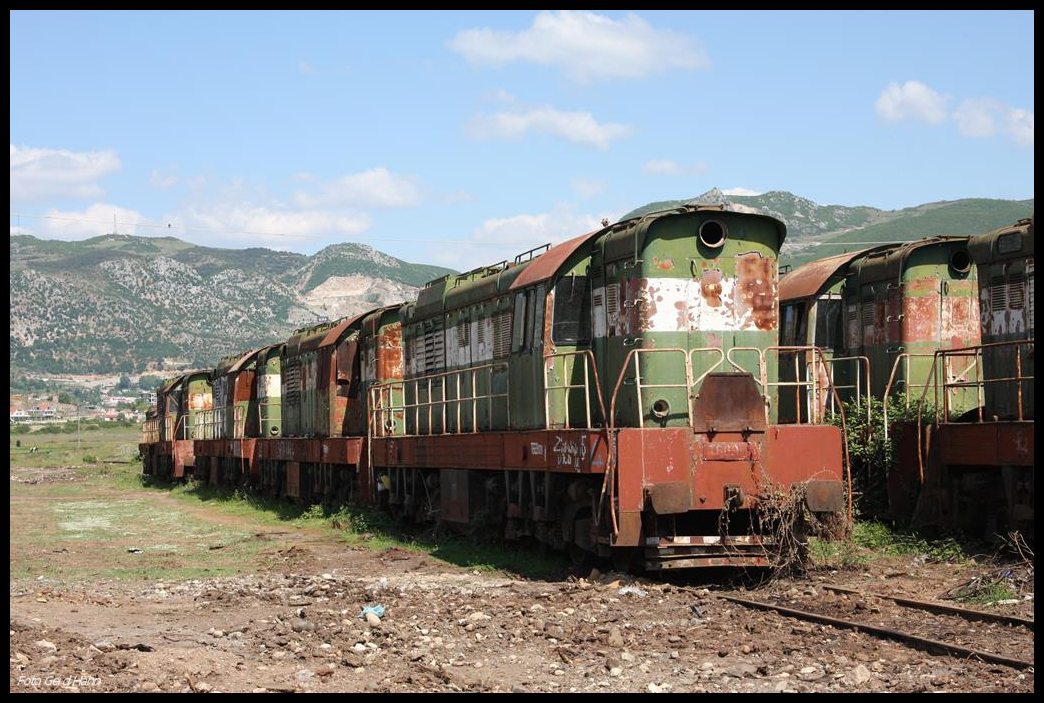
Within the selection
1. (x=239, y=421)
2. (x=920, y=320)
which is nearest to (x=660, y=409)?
(x=920, y=320)

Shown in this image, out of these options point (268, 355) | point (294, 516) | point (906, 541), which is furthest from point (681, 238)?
point (268, 355)

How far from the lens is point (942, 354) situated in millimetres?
15055

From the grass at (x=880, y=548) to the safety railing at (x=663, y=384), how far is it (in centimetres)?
226

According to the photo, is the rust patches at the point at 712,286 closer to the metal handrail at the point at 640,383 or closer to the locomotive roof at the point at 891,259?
the metal handrail at the point at 640,383

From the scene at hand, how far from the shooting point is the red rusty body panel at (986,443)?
13.6m

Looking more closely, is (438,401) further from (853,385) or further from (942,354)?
(942,354)

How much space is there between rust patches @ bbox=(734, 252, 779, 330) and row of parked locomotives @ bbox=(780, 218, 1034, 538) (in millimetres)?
795

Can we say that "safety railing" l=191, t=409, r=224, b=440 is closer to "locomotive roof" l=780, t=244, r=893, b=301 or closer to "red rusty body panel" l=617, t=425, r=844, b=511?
"locomotive roof" l=780, t=244, r=893, b=301

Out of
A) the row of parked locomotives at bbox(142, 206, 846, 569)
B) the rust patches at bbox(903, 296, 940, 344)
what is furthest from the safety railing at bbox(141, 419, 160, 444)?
the rust patches at bbox(903, 296, 940, 344)

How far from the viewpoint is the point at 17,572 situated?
53.4 ft

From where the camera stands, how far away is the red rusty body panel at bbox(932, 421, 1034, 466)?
44.6ft

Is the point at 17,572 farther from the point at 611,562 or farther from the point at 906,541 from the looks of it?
the point at 906,541

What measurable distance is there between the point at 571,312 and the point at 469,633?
16.6 feet

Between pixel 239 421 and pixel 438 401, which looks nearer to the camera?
pixel 438 401
